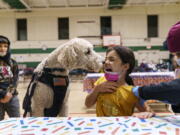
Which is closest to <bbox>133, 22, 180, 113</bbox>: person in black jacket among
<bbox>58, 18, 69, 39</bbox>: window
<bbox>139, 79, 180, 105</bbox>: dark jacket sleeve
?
<bbox>139, 79, 180, 105</bbox>: dark jacket sleeve

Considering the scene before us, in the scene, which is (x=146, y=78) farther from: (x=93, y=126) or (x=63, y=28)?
(x=63, y=28)

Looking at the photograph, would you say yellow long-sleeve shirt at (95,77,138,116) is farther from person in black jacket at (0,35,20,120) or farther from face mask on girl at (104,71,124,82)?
person in black jacket at (0,35,20,120)

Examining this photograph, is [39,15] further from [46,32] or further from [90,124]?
[90,124]

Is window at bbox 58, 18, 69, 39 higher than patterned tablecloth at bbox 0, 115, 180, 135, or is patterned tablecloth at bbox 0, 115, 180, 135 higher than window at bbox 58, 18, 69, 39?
window at bbox 58, 18, 69, 39

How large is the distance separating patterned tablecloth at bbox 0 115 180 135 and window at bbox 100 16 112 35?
9.53 meters

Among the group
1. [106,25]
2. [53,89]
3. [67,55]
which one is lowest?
[53,89]

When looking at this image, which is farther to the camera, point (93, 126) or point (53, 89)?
point (53, 89)

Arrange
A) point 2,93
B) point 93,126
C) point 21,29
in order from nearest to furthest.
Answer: point 93,126 → point 2,93 → point 21,29

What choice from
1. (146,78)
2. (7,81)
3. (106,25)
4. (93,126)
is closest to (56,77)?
(93,126)

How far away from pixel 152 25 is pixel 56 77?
32.3 feet

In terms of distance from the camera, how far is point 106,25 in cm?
998

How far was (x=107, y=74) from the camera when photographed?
85 centimetres

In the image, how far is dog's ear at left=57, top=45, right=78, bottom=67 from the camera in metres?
1.10

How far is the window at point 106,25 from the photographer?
392 inches
